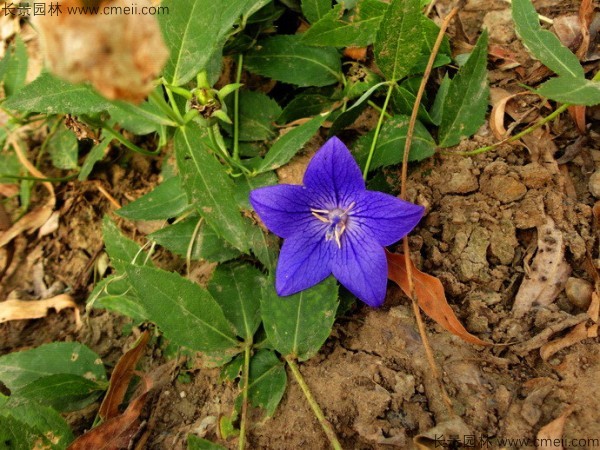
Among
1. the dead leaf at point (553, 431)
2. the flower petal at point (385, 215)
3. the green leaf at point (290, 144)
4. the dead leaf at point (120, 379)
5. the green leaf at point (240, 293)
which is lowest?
the dead leaf at point (120, 379)

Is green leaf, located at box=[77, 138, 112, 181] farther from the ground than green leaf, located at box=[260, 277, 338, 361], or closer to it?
farther from the ground

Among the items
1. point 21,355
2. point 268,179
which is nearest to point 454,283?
point 268,179

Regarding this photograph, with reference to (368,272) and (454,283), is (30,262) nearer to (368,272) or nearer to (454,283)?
(368,272)

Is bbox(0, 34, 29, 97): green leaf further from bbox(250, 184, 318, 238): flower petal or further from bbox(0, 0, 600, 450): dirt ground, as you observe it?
bbox(250, 184, 318, 238): flower petal

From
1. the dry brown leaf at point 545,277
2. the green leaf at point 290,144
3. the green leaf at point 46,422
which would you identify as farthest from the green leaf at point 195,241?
the dry brown leaf at point 545,277

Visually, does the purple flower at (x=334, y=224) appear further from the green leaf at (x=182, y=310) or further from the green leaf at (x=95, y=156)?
the green leaf at (x=95, y=156)

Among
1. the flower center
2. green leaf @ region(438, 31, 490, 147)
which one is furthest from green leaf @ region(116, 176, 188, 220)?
green leaf @ region(438, 31, 490, 147)
